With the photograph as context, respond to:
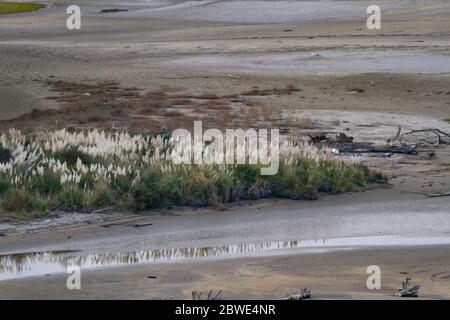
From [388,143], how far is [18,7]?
49604 millimetres

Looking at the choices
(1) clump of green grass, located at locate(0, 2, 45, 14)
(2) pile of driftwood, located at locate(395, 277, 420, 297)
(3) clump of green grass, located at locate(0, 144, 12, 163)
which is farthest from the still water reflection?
(1) clump of green grass, located at locate(0, 2, 45, 14)

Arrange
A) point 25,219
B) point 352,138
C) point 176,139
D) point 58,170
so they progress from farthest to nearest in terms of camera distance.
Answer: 1. point 352,138
2. point 176,139
3. point 58,170
4. point 25,219

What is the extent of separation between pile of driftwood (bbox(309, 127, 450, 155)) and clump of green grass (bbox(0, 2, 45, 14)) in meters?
45.0

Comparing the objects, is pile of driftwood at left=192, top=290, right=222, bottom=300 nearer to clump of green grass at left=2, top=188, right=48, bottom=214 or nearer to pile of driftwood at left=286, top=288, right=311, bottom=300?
pile of driftwood at left=286, top=288, right=311, bottom=300

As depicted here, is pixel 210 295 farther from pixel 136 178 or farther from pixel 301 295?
pixel 136 178

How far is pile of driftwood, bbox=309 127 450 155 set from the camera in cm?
1877

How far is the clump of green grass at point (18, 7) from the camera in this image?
63425 millimetres

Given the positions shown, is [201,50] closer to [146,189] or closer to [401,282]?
[146,189]

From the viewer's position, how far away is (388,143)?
19625 millimetres

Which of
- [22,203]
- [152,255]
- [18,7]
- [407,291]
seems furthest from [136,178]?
[18,7]

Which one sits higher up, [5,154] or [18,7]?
[18,7]

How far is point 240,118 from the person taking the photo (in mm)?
22578
